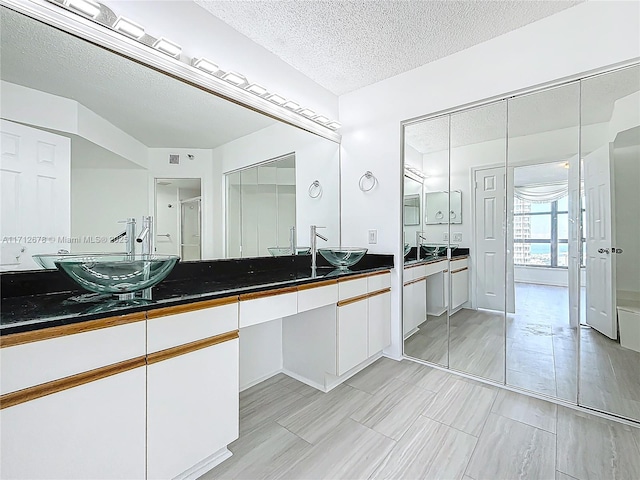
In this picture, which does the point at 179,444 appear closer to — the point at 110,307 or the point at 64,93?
the point at 110,307

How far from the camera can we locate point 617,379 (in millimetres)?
1878

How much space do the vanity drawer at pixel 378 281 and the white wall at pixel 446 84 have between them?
11 centimetres

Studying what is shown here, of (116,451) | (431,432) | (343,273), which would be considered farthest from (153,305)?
(431,432)

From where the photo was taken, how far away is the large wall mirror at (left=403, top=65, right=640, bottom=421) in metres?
1.88

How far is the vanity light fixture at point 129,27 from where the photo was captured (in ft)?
4.97

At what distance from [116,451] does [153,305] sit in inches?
21.0

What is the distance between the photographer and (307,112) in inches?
105

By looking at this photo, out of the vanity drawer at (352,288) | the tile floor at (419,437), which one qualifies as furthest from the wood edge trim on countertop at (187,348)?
the vanity drawer at (352,288)

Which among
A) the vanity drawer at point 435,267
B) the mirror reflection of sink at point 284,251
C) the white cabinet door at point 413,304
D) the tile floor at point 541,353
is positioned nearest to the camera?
the tile floor at point 541,353

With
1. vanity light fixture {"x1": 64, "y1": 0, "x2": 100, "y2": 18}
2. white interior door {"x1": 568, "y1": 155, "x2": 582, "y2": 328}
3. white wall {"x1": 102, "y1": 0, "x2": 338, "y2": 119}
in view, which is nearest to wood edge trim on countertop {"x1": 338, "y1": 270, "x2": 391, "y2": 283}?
white interior door {"x1": 568, "y1": 155, "x2": 582, "y2": 328}

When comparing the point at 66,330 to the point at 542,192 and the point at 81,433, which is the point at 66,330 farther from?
the point at 542,192

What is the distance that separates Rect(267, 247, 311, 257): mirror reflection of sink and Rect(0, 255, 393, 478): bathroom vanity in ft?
2.23

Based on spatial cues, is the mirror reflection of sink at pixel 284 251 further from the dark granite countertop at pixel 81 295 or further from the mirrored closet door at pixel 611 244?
the mirrored closet door at pixel 611 244

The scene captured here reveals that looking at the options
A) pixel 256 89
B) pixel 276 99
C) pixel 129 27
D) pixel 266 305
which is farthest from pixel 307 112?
pixel 266 305
